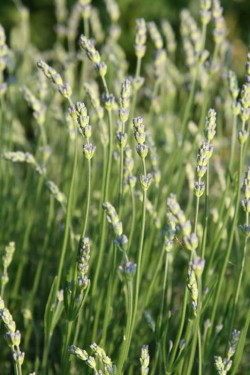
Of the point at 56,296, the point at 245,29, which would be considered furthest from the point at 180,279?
the point at 245,29

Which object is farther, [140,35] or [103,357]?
[140,35]

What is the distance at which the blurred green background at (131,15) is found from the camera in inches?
181

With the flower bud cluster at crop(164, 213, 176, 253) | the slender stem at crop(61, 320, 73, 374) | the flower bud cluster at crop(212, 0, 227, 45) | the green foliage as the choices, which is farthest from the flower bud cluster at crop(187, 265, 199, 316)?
the flower bud cluster at crop(212, 0, 227, 45)

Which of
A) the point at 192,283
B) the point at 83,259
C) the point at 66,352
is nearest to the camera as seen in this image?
the point at 192,283

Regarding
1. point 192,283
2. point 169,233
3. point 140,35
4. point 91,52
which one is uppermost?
point 140,35

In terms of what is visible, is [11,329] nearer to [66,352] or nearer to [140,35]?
[66,352]

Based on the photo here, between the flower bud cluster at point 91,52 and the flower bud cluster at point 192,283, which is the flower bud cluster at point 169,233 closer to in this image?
the flower bud cluster at point 192,283

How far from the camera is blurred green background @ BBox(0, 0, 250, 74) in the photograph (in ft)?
15.1

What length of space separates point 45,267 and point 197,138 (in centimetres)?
64

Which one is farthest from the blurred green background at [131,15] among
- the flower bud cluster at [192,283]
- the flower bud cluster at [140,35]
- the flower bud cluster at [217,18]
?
the flower bud cluster at [192,283]

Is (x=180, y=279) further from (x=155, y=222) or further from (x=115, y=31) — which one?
(x=115, y=31)

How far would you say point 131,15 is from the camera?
181 inches

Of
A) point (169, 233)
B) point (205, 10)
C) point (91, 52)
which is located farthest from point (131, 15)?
point (169, 233)

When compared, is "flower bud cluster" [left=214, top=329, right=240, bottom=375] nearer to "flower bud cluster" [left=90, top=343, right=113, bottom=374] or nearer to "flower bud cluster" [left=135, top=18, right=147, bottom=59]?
"flower bud cluster" [left=90, top=343, right=113, bottom=374]
